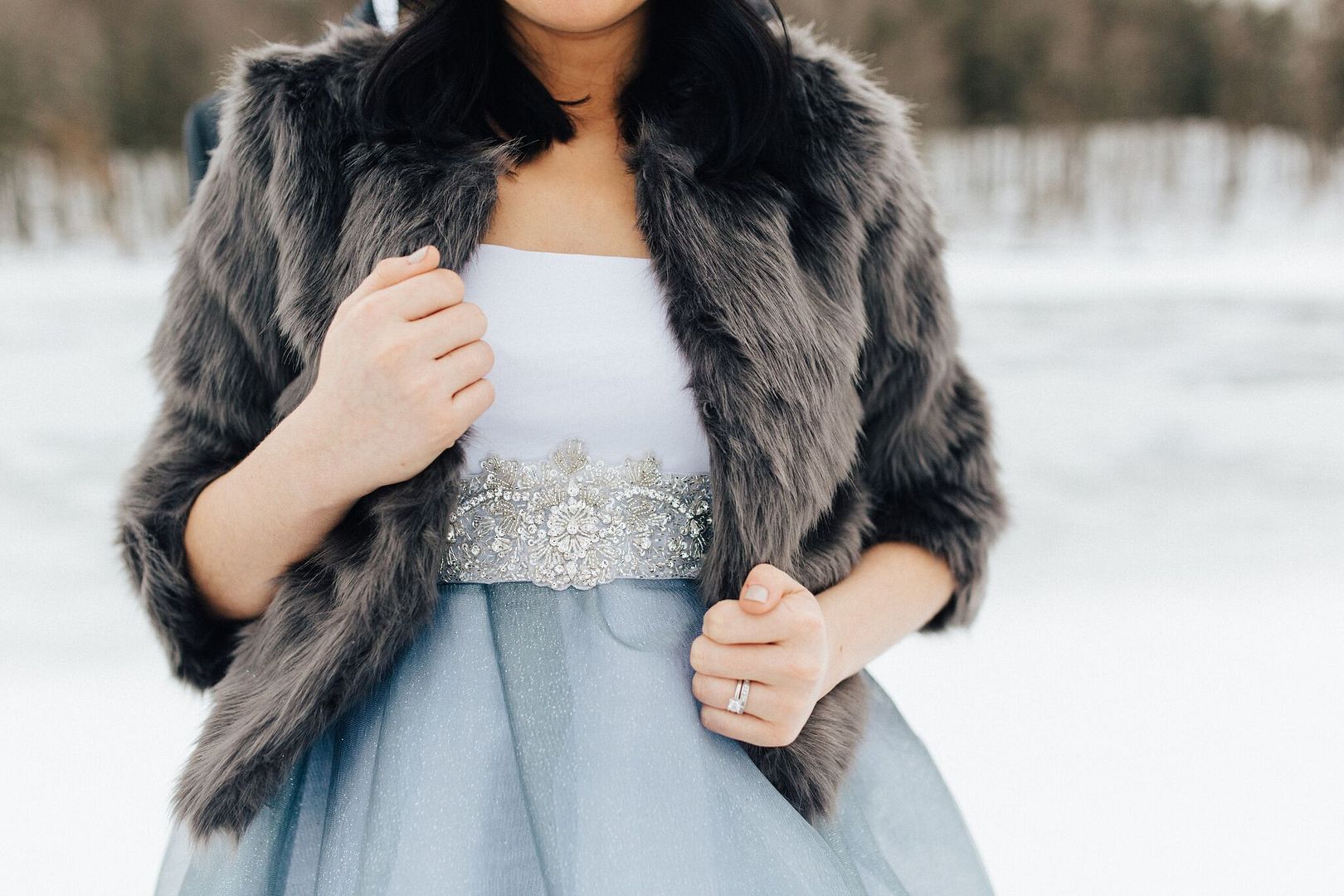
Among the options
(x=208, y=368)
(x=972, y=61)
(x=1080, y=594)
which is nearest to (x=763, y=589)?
(x=208, y=368)

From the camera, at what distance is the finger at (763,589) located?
22.6 inches

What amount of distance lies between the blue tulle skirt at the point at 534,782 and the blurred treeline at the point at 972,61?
2278 millimetres

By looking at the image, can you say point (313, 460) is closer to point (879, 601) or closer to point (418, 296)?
point (418, 296)

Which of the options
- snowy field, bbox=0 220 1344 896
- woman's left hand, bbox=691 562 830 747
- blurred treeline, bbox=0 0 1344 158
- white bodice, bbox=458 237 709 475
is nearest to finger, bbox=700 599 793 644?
woman's left hand, bbox=691 562 830 747

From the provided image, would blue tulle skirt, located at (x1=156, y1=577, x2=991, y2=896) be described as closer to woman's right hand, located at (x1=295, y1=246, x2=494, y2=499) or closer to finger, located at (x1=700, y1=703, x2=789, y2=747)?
finger, located at (x1=700, y1=703, x2=789, y2=747)

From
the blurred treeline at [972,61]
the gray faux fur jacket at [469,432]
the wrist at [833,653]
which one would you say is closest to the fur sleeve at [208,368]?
the gray faux fur jacket at [469,432]

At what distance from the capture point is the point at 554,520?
63 centimetres

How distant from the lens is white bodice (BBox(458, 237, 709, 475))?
0.64m

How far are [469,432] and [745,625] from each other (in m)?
0.22

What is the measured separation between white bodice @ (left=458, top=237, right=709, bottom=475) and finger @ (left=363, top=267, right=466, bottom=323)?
2.6 inches

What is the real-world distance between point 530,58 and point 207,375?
0.35 metres

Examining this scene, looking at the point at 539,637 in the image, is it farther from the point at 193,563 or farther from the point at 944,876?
the point at 944,876

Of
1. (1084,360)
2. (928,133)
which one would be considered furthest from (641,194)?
(1084,360)

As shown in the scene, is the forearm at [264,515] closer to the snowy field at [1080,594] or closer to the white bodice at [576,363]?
the white bodice at [576,363]
